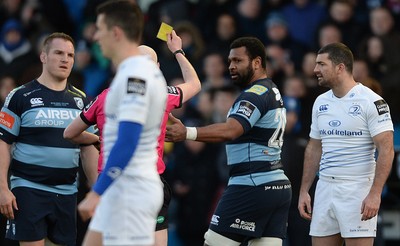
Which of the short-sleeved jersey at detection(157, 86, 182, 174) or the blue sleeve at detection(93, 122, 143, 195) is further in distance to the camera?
the short-sleeved jersey at detection(157, 86, 182, 174)

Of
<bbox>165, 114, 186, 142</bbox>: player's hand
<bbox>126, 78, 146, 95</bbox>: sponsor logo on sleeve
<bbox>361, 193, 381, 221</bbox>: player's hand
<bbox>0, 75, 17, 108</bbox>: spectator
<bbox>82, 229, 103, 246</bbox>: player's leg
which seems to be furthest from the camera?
<bbox>0, 75, 17, 108</bbox>: spectator

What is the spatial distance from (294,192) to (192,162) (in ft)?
6.67

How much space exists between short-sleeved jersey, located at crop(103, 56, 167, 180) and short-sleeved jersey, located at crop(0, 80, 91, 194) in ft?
8.91

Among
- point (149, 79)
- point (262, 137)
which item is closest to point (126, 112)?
point (149, 79)

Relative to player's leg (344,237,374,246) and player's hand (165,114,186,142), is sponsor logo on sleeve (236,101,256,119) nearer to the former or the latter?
player's hand (165,114,186,142)

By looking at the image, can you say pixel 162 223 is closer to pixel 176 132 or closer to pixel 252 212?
pixel 252 212

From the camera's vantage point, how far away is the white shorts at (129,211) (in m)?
7.26

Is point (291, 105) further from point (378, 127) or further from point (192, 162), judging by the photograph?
point (378, 127)

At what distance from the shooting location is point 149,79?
728 cm

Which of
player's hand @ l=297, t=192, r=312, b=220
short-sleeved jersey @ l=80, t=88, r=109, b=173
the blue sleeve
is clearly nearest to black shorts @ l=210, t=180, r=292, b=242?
player's hand @ l=297, t=192, r=312, b=220

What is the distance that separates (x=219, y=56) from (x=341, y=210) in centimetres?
616

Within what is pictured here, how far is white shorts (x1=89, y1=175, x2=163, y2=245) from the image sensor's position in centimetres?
726

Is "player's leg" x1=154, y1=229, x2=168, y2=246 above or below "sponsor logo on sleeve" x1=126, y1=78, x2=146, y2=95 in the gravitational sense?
below

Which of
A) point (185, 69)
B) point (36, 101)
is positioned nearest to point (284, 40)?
point (36, 101)
